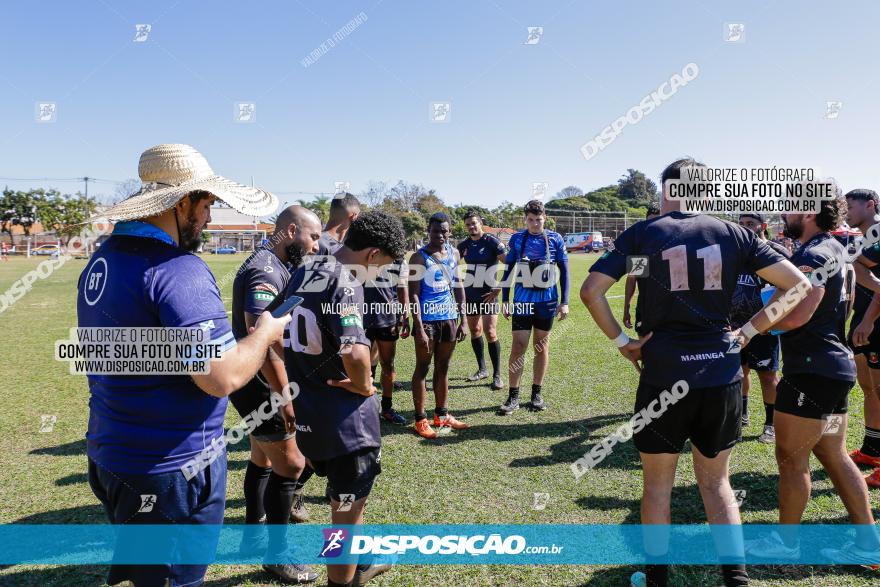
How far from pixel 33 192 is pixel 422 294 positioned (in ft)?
230

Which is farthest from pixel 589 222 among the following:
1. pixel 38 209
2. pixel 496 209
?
pixel 38 209

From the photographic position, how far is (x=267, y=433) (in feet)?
11.2

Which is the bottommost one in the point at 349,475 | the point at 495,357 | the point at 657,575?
the point at 657,575

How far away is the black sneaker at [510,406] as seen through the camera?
6562 millimetres

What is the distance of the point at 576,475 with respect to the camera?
4.75 m

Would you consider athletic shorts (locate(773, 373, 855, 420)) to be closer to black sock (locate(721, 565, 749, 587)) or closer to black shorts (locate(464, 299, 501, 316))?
black sock (locate(721, 565, 749, 587))

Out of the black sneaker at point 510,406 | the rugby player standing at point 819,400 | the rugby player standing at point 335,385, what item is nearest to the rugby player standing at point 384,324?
the black sneaker at point 510,406

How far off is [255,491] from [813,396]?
3823 millimetres

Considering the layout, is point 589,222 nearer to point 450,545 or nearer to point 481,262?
point 481,262

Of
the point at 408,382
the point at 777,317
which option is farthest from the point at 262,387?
the point at 408,382

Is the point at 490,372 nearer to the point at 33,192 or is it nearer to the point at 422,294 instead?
the point at 422,294

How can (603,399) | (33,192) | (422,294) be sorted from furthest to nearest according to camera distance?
(33,192), (603,399), (422,294)

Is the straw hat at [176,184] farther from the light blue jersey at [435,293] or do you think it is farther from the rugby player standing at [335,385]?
the light blue jersey at [435,293]

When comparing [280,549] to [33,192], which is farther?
[33,192]
